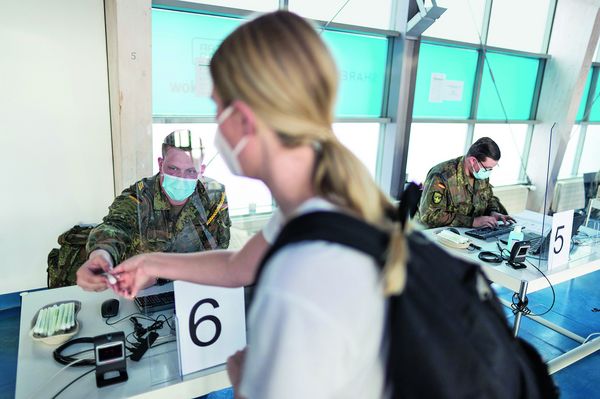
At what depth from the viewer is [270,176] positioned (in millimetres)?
573

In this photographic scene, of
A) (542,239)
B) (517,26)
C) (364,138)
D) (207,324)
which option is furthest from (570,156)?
(207,324)

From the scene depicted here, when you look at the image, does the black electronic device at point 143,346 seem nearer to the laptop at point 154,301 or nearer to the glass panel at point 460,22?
the laptop at point 154,301

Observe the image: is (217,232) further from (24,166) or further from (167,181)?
(24,166)

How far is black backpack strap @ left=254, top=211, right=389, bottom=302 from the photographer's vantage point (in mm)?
471

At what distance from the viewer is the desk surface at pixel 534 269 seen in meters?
1.91

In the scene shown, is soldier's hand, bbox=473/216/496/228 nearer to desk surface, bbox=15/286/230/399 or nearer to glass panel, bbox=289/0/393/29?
glass panel, bbox=289/0/393/29

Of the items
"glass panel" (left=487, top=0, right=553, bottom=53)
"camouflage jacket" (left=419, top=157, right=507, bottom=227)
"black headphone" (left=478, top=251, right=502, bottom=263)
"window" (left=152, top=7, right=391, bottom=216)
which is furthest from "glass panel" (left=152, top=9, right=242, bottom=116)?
"glass panel" (left=487, top=0, right=553, bottom=53)

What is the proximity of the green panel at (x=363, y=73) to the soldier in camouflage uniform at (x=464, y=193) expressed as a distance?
1155mm

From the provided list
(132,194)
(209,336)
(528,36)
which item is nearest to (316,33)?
(209,336)

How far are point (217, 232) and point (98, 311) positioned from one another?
0.58 m

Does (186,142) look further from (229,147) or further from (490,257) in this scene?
(490,257)

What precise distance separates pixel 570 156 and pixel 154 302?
3119 millimetres

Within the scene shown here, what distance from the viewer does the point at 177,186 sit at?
1.65 m

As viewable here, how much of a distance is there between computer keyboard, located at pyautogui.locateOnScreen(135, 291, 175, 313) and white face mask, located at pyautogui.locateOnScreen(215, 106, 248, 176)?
91 cm
